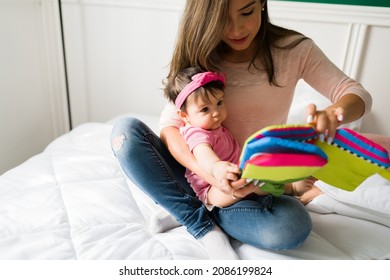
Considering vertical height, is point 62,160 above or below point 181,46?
below

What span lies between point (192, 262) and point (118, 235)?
0.70 feet

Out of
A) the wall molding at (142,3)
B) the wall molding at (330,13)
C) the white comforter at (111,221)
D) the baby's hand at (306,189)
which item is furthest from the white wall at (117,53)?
the baby's hand at (306,189)

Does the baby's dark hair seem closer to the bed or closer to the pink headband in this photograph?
the pink headband

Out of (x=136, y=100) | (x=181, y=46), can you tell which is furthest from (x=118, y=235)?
(x=136, y=100)

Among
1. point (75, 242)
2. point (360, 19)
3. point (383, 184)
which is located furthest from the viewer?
point (360, 19)

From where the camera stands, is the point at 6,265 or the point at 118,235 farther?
the point at 118,235

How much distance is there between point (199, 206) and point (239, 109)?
0.28 m

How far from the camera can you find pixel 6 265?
749mm

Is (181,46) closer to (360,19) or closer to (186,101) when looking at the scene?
(186,101)

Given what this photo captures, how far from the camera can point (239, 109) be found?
97cm

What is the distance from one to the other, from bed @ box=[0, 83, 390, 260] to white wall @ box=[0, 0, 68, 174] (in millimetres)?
502

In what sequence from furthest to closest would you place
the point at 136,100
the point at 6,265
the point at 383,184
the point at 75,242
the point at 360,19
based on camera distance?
the point at 136,100, the point at 360,19, the point at 383,184, the point at 75,242, the point at 6,265

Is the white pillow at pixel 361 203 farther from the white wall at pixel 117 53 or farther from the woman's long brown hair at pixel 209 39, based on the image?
the white wall at pixel 117 53

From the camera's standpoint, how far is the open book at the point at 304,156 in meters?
0.61
